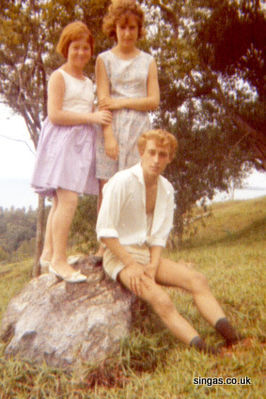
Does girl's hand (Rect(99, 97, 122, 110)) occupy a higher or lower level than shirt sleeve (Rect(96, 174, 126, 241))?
higher

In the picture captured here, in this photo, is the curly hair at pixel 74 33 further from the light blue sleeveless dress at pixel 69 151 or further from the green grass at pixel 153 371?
the green grass at pixel 153 371

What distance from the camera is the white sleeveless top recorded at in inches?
159

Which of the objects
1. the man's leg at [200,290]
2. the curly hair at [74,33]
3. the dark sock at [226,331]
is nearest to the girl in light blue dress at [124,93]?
the curly hair at [74,33]

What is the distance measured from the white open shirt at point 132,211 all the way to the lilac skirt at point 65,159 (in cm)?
47

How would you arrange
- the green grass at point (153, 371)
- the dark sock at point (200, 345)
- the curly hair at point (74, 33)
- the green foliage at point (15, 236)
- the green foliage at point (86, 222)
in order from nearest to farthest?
the green grass at point (153, 371) → the dark sock at point (200, 345) → the curly hair at point (74, 33) → the green foliage at point (86, 222) → the green foliage at point (15, 236)

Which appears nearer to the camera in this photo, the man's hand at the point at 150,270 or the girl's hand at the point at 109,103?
the man's hand at the point at 150,270

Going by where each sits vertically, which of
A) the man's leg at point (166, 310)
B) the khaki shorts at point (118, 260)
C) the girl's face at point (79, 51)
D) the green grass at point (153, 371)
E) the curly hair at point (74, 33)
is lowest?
the green grass at point (153, 371)

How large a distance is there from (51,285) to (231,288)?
2.18 m

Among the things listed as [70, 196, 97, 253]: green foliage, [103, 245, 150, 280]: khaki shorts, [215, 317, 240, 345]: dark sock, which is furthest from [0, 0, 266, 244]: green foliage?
[215, 317, 240, 345]: dark sock

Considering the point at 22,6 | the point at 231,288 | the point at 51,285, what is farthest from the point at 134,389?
the point at 22,6

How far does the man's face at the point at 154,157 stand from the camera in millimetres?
3479

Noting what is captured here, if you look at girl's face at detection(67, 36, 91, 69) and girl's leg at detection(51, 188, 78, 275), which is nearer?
girl's leg at detection(51, 188, 78, 275)

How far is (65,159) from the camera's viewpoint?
3.98 m

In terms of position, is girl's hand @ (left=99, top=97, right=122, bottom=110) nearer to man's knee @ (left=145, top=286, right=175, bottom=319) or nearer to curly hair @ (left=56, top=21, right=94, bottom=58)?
curly hair @ (left=56, top=21, right=94, bottom=58)
